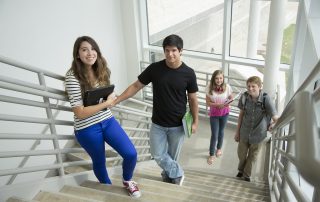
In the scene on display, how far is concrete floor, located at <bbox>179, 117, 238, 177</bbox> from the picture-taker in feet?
16.6

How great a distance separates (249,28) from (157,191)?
3.94 metres

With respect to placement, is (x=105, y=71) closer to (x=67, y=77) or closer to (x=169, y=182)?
(x=67, y=77)

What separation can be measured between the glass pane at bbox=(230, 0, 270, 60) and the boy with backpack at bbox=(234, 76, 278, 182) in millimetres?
2327

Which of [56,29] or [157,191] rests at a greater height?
[56,29]

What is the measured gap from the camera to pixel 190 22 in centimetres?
656

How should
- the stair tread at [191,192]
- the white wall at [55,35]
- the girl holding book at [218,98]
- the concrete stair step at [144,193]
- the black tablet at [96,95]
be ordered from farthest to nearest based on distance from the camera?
1. the girl holding book at [218,98]
2. the white wall at [55,35]
3. the stair tread at [191,192]
4. the concrete stair step at [144,193]
5. the black tablet at [96,95]

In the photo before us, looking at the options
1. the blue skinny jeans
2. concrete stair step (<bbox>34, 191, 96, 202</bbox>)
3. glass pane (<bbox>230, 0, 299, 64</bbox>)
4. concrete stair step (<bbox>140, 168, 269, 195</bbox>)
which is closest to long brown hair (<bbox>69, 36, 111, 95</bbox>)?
the blue skinny jeans

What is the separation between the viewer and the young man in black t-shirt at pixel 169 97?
270 centimetres

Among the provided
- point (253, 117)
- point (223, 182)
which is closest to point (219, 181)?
point (223, 182)

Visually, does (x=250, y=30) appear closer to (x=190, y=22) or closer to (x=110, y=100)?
(x=190, y=22)

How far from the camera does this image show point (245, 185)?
369 centimetres

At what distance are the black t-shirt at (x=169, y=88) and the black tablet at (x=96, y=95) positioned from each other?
432 millimetres

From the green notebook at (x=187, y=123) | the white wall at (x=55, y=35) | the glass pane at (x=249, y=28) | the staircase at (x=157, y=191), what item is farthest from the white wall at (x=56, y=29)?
the green notebook at (x=187, y=123)

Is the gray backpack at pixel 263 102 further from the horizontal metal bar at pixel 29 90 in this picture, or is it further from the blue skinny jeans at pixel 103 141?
the horizontal metal bar at pixel 29 90
